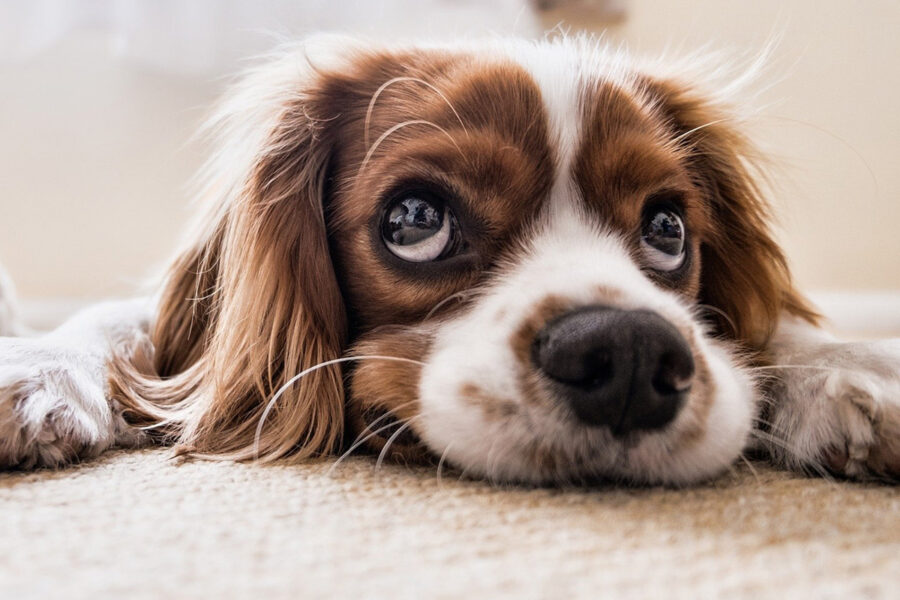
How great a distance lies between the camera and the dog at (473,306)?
977 millimetres

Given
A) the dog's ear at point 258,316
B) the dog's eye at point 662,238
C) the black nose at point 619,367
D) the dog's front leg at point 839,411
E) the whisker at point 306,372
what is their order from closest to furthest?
the black nose at point 619,367, the dog's front leg at point 839,411, the whisker at point 306,372, the dog's ear at point 258,316, the dog's eye at point 662,238

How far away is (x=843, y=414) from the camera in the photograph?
108 cm

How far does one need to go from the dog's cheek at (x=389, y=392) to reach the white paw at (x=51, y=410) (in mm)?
335

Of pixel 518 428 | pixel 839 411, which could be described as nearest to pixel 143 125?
pixel 518 428

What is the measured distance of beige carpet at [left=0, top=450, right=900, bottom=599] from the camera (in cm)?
66

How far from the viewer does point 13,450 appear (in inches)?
40.5

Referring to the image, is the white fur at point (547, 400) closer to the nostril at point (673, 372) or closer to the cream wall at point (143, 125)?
the nostril at point (673, 372)

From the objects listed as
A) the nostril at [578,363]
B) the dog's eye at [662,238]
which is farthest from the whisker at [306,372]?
the dog's eye at [662,238]

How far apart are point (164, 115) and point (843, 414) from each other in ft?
9.50

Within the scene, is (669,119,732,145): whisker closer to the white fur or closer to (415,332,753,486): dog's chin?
the white fur

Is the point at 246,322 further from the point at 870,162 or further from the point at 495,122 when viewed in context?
the point at 870,162

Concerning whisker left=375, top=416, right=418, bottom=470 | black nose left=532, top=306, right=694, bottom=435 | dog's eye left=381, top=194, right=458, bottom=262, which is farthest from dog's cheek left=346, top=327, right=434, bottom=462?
black nose left=532, top=306, right=694, bottom=435

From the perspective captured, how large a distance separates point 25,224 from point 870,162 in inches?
134

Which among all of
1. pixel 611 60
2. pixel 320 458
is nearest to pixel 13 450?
pixel 320 458
